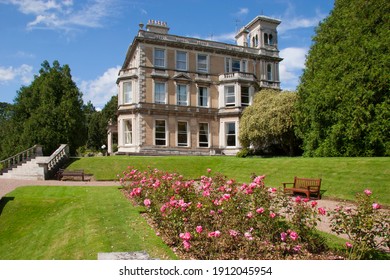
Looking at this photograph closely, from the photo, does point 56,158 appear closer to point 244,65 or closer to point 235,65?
point 235,65

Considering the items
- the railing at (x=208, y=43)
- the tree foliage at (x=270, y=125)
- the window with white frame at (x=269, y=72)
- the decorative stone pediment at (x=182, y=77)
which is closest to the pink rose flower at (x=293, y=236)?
the tree foliage at (x=270, y=125)

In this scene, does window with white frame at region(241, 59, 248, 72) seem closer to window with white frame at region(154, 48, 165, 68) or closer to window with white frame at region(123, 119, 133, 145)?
window with white frame at region(154, 48, 165, 68)

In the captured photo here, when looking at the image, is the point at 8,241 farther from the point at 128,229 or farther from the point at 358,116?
the point at 358,116

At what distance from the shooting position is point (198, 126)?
32.3 meters

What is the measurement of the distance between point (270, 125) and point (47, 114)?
60.5ft

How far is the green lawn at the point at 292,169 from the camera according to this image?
A: 13.1 m

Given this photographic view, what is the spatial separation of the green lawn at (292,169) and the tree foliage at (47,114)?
4.56m

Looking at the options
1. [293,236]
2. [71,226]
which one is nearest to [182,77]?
[71,226]

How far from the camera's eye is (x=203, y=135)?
3275 centimetres

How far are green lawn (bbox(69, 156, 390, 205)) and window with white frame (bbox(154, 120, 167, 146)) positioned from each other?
7020 mm
